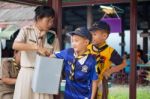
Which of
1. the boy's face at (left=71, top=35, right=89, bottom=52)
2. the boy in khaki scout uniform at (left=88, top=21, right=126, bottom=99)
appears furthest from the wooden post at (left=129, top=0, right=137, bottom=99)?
the boy's face at (left=71, top=35, right=89, bottom=52)

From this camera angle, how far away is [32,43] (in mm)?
3492

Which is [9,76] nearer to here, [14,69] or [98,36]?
[14,69]

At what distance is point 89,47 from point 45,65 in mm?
483

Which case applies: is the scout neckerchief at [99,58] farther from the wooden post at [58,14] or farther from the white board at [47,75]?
the wooden post at [58,14]

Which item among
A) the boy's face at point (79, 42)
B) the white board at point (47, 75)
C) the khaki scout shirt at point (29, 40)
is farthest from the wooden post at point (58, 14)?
the boy's face at point (79, 42)

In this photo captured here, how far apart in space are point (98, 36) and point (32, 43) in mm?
690

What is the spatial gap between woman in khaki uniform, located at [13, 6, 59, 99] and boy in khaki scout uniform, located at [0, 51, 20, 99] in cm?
40

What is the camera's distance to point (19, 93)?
11.9 ft

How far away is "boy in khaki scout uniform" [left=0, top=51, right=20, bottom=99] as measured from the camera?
4027 millimetres

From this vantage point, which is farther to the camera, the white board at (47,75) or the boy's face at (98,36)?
the boy's face at (98,36)

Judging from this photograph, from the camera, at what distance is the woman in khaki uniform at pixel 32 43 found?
352 centimetres

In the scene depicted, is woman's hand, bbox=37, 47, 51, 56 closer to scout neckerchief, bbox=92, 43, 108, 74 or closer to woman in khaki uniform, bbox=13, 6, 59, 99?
woman in khaki uniform, bbox=13, 6, 59, 99

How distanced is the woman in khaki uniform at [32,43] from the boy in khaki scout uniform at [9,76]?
40cm

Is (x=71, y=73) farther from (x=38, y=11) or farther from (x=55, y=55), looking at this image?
(x=38, y=11)
